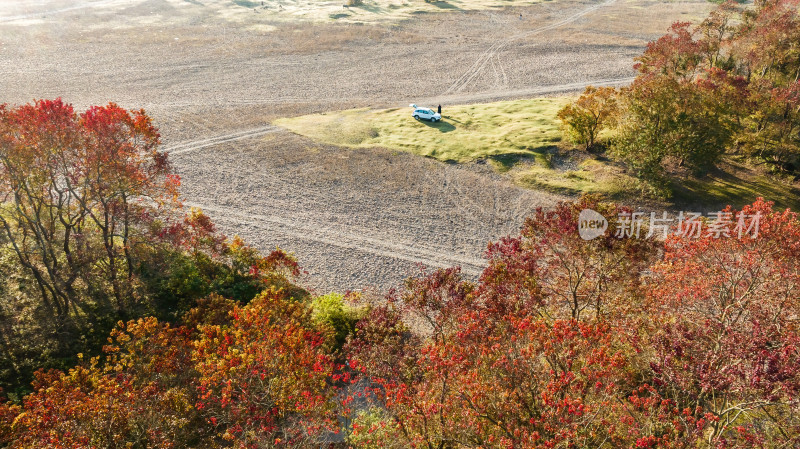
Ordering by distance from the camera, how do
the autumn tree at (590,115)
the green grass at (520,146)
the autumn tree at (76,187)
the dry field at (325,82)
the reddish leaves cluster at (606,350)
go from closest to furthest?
the reddish leaves cluster at (606,350) → the autumn tree at (76,187) → the dry field at (325,82) → the green grass at (520,146) → the autumn tree at (590,115)

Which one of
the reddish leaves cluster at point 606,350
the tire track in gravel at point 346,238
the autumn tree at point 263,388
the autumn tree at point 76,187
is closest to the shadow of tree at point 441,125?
the tire track in gravel at point 346,238

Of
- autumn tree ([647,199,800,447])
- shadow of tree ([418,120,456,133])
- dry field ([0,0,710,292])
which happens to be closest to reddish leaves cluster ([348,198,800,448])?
autumn tree ([647,199,800,447])

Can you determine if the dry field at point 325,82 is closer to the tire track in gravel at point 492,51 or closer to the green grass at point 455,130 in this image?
the tire track in gravel at point 492,51

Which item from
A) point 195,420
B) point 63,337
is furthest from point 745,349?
point 63,337

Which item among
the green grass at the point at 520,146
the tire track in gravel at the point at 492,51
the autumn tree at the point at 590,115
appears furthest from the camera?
the tire track in gravel at the point at 492,51

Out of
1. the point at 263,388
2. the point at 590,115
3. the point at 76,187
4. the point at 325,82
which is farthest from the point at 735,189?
the point at 325,82

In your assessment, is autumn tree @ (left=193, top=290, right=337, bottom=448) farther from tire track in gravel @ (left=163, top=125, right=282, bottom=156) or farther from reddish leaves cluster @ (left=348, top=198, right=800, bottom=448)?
tire track in gravel @ (left=163, top=125, right=282, bottom=156)

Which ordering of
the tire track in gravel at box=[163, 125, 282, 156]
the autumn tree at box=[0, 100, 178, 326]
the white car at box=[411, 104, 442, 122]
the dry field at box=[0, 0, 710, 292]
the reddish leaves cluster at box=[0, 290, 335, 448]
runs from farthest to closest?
the white car at box=[411, 104, 442, 122] → the tire track in gravel at box=[163, 125, 282, 156] → the dry field at box=[0, 0, 710, 292] → the autumn tree at box=[0, 100, 178, 326] → the reddish leaves cluster at box=[0, 290, 335, 448]

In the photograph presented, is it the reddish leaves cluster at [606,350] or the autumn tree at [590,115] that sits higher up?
the autumn tree at [590,115]
